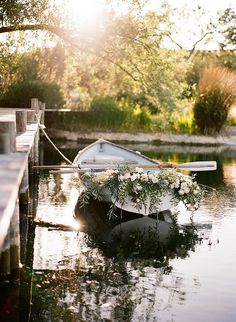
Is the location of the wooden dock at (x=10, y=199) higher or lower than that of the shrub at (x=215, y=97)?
lower

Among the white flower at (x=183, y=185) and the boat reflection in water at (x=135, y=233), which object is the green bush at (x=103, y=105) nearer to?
the boat reflection in water at (x=135, y=233)

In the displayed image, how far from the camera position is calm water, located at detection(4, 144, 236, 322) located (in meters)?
6.30

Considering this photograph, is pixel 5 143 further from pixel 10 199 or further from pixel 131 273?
pixel 10 199

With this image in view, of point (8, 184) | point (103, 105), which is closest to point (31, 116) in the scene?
point (103, 105)

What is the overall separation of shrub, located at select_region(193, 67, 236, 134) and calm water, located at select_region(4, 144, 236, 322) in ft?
48.5

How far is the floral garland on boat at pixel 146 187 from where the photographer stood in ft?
32.1

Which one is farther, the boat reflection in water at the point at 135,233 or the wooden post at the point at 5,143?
the boat reflection in water at the point at 135,233

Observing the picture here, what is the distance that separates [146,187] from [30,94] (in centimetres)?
1793

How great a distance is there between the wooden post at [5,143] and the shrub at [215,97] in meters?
18.7

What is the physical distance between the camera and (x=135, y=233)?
973 cm

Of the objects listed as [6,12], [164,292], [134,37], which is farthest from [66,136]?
[164,292]

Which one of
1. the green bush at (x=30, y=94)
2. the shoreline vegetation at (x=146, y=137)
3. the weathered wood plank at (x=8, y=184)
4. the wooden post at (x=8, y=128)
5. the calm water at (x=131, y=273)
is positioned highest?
the green bush at (x=30, y=94)

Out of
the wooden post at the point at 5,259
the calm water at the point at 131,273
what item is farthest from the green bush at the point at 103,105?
the wooden post at the point at 5,259

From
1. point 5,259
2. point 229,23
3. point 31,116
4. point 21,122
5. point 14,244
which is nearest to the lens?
point 5,259
